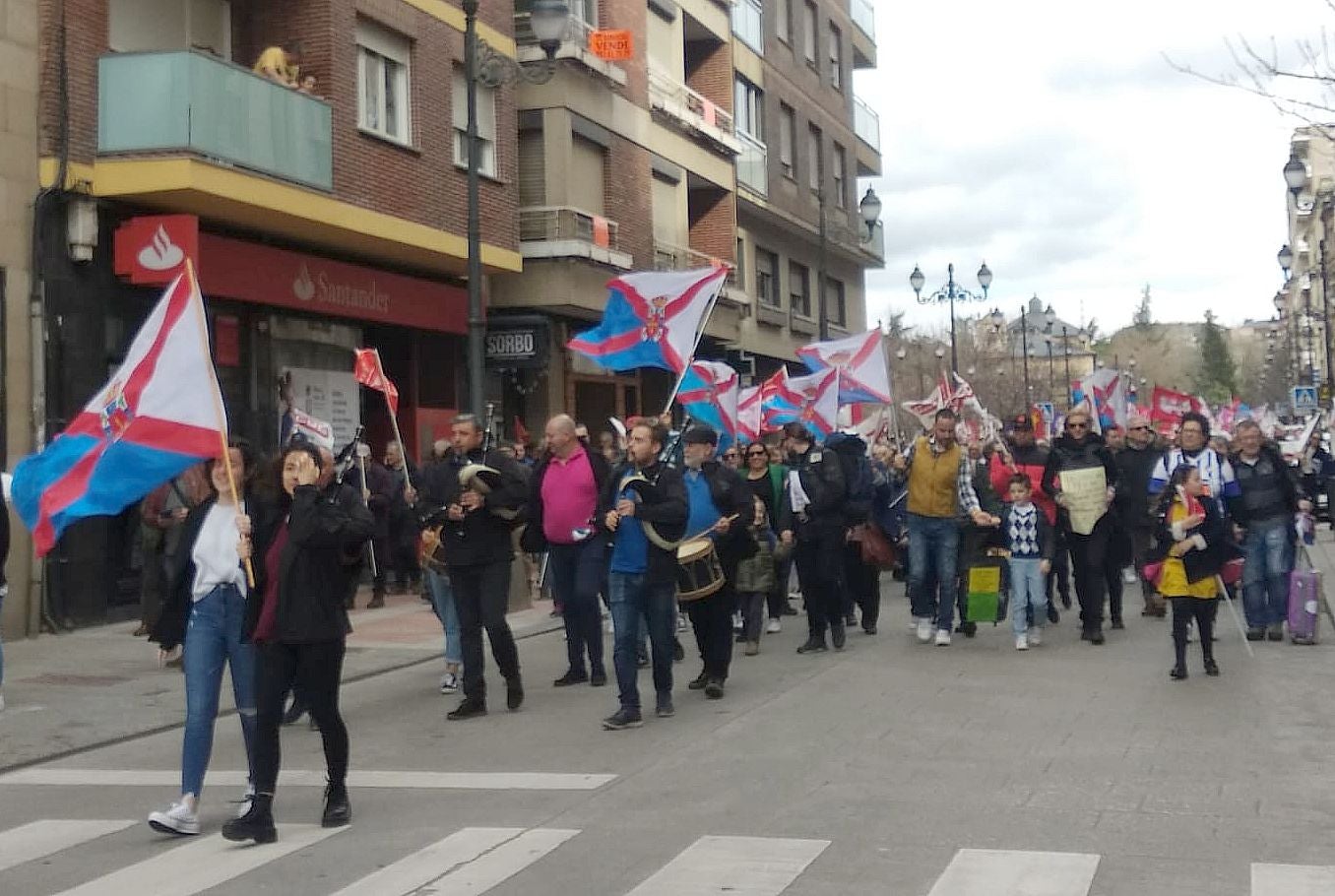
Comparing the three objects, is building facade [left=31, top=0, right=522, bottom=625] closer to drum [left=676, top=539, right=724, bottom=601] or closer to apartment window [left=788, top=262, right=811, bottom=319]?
drum [left=676, top=539, right=724, bottom=601]

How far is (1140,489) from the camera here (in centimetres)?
1620

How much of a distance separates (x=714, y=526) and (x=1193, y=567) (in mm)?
3399

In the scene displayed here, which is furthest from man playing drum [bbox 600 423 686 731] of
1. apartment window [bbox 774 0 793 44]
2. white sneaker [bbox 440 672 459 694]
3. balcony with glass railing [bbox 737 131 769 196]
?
apartment window [bbox 774 0 793 44]

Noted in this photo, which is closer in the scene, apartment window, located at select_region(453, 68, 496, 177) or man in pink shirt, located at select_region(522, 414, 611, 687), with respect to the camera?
man in pink shirt, located at select_region(522, 414, 611, 687)

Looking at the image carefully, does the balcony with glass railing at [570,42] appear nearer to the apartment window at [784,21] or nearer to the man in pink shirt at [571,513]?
the apartment window at [784,21]

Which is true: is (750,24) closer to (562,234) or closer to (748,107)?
(748,107)

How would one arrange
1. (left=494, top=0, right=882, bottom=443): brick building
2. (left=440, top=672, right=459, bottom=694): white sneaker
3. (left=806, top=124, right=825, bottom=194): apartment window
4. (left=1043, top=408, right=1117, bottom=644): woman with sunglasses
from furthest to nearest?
1. (left=806, top=124, right=825, bottom=194): apartment window
2. (left=494, top=0, right=882, bottom=443): brick building
3. (left=1043, top=408, right=1117, bottom=644): woman with sunglasses
4. (left=440, top=672, right=459, bottom=694): white sneaker

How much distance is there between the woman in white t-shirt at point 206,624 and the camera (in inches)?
291

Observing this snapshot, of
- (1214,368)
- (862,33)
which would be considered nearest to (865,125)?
(862,33)

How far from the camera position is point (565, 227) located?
81.0ft

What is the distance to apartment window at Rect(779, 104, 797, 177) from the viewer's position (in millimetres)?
36906

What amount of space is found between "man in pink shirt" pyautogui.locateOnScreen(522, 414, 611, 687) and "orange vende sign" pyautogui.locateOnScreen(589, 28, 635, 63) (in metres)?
15.3

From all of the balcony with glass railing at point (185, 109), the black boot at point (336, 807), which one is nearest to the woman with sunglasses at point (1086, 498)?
the black boot at point (336, 807)

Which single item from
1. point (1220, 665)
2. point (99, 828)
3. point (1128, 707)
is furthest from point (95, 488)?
point (1220, 665)
